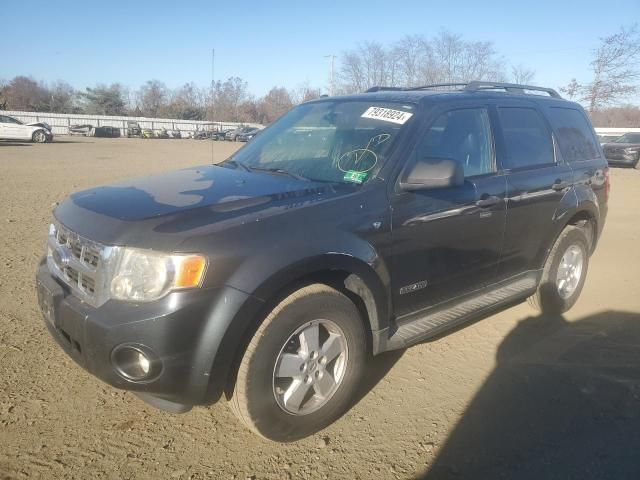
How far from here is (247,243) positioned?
229 cm

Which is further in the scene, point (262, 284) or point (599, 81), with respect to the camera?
point (599, 81)

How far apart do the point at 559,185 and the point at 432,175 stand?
182 centimetres

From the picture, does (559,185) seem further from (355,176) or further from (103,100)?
(103,100)

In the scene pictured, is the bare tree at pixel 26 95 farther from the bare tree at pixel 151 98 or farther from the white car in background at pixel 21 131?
the white car in background at pixel 21 131

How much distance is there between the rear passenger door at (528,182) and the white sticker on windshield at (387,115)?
92 centimetres

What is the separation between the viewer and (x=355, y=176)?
2.96 m

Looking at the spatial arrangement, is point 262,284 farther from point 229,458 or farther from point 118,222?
point 229,458

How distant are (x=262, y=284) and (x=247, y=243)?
Answer: 0.21 metres

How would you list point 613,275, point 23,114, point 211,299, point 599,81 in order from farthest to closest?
point 23,114
point 599,81
point 613,275
point 211,299

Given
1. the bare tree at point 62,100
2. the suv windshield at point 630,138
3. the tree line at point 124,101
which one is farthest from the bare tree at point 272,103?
the suv windshield at point 630,138

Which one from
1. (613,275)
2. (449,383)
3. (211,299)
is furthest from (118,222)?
(613,275)

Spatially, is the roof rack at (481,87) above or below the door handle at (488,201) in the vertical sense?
above

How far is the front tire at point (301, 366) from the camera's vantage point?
94.7 inches

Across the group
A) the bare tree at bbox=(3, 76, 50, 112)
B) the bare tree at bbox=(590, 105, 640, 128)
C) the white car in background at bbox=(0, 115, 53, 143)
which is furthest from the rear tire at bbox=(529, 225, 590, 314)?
the bare tree at bbox=(3, 76, 50, 112)
